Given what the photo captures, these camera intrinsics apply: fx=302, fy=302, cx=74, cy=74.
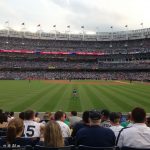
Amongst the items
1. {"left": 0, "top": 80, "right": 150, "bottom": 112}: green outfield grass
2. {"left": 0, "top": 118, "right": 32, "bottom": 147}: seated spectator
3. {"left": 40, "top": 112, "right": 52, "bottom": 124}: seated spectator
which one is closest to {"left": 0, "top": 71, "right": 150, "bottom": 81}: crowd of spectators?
{"left": 0, "top": 80, "right": 150, "bottom": 112}: green outfield grass

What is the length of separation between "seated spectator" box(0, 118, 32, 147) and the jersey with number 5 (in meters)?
1.68

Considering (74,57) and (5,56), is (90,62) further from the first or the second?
(5,56)

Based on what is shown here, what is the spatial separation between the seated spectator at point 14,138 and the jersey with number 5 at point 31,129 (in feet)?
5.50

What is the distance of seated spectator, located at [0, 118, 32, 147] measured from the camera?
27.1ft

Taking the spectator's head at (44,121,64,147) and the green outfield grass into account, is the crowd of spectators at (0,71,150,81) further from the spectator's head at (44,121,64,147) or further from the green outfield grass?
the spectator's head at (44,121,64,147)

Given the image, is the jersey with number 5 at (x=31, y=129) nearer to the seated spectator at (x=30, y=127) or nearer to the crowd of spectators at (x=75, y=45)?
the seated spectator at (x=30, y=127)

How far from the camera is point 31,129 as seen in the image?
10.6 metres

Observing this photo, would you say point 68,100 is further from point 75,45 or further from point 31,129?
point 75,45

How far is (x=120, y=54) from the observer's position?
14312 centimetres

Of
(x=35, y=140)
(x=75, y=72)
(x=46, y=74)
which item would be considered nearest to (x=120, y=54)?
(x=75, y=72)

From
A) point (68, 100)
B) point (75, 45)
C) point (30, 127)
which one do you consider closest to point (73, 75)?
point (75, 45)

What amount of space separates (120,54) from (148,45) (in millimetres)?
13479

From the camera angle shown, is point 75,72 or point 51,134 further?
point 75,72

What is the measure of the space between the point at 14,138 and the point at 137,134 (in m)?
3.40
